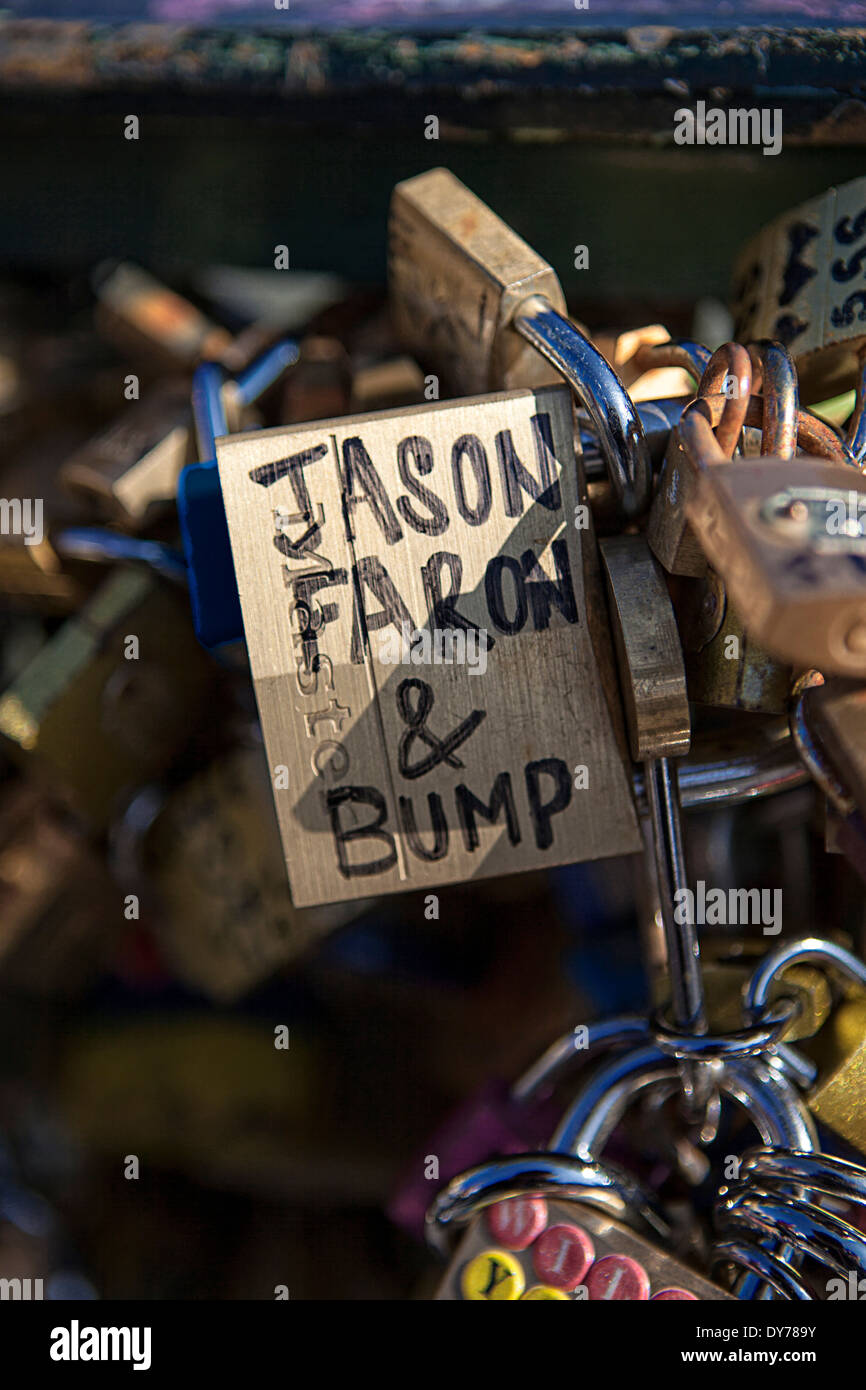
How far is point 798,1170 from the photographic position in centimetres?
52

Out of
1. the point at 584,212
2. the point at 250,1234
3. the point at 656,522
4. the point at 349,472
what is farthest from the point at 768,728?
the point at 250,1234

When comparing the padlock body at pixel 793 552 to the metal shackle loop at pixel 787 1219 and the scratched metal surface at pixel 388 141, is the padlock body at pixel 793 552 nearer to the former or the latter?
the metal shackle loop at pixel 787 1219

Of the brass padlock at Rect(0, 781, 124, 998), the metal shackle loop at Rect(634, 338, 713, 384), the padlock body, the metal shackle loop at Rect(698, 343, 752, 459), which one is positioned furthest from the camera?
the brass padlock at Rect(0, 781, 124, 998)

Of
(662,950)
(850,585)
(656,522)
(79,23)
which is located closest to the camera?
(850,585)

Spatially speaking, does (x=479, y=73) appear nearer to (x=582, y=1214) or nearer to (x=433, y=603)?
(x=433, y=603)

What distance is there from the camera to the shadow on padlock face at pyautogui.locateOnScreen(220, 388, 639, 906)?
0.53 metres

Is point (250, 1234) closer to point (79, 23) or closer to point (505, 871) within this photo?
point (505, 871)

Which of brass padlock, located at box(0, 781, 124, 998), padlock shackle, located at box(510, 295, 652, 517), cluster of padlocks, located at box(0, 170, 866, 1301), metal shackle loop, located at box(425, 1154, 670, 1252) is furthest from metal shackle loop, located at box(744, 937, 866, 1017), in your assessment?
brass padlock, located at box(0, 781, 124, 998)

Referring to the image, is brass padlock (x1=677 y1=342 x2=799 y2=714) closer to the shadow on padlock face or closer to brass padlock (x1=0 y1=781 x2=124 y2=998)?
the shadow on padlock face

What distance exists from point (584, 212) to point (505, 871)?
531 mm

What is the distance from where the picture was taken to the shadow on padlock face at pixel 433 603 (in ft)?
1.75

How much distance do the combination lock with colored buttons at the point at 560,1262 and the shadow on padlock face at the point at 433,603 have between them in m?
0.23

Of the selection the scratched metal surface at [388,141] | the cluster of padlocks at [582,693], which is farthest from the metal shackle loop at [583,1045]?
the scratched metal surface at [388,141]

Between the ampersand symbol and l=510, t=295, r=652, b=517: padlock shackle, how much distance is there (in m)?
0.13
